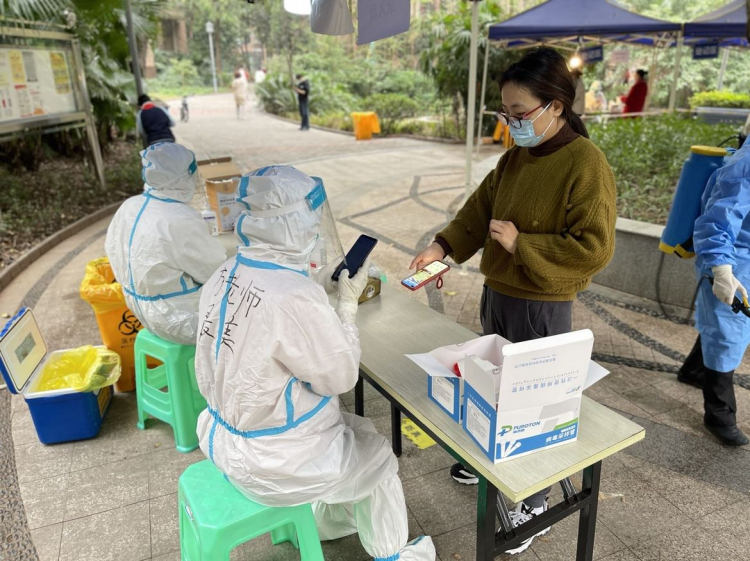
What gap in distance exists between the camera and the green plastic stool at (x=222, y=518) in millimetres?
1622

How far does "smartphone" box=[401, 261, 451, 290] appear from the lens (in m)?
2.00

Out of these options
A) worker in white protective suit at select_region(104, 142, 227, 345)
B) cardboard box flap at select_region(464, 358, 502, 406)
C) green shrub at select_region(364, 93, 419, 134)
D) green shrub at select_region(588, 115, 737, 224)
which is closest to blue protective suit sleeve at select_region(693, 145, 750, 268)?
cardboard box flap at select_region(464, 358, 502, 406)

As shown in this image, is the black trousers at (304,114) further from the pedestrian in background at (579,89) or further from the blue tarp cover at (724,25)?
the blue tarp cover at (724,25)

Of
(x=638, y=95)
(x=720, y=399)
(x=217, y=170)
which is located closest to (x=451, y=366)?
(x=720, y=399)

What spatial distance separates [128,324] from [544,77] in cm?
266

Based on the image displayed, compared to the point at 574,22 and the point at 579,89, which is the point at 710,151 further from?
the point at 579,89

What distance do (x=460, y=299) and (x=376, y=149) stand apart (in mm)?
8249

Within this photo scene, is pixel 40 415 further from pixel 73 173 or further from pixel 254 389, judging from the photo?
pixel 73 173

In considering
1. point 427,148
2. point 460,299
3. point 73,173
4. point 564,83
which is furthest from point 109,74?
point 564,83

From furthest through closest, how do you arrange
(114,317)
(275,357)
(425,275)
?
1. (114,317)
2. (425,275)
3. (275,357)

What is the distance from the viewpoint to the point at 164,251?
8.53ft

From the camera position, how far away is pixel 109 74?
28.2 feet

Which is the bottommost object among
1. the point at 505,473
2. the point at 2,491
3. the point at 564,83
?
the point at 2,491

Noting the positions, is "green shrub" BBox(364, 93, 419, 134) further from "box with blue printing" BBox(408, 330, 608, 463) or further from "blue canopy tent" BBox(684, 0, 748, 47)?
"box with blue printing" BBox(408, 330, 608, 463)
